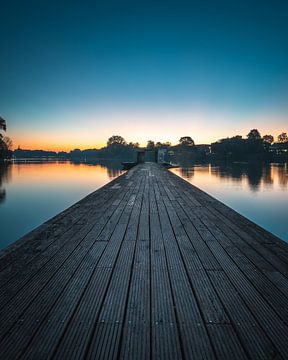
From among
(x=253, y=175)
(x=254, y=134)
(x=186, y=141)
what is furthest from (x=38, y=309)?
(x=186, y=141)

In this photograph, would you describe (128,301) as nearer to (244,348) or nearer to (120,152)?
(244,348)

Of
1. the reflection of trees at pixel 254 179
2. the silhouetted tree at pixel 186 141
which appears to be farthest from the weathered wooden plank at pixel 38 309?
the silhouetted tree at pixel 186 141

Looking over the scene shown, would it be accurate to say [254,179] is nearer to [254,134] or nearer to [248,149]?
[248,149]

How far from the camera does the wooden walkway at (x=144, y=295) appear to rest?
1.22m

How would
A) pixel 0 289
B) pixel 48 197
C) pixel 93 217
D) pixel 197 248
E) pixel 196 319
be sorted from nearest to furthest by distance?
pixel 196 319 < pixel 0 289 < pixel 197 248 < pixel 93 217 < pixel 48 197

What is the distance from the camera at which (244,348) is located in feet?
3.98

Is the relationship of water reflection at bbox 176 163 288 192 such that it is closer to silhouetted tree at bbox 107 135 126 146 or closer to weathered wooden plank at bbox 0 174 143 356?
weathered wooden plank at bbox 0 174 143 356

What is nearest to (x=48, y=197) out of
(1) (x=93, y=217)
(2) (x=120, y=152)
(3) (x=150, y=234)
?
(1) (x=93, y=217)

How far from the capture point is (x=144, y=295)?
5.53 ft

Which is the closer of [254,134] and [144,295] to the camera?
[144,295]

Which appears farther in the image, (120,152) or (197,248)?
(120,152)

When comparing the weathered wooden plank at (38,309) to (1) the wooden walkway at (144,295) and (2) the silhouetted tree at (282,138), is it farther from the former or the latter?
(2) the silhouetted tree at (282,138)

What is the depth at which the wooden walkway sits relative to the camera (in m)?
1.22

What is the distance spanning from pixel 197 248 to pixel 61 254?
5.28 feet
